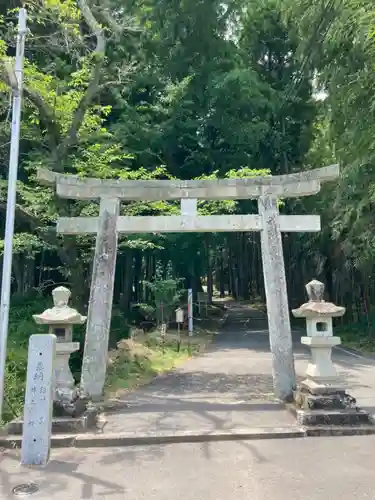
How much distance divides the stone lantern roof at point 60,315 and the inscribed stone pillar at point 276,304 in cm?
323

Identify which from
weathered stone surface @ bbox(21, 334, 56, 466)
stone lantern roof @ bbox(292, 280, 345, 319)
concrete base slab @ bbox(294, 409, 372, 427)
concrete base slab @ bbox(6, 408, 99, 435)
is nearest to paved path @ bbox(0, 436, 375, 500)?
weathered stone surface @ bbox(21, 334, 56, 466)

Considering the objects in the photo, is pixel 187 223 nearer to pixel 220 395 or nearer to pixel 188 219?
pixel 188 219

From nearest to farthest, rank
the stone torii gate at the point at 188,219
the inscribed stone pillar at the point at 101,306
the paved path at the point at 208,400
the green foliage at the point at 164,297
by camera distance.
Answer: the paved path at the point at 208,400, the inscribed stone pillar at the point at 101,306, the stone torii gate at the point at 188,219, the green foliage at the point at 164,297

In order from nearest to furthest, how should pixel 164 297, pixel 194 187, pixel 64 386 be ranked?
pixel 64 386
pixel 194 187
pixel 164 297

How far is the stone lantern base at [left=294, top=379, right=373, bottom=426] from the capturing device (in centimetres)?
590

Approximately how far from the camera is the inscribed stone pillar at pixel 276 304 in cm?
741

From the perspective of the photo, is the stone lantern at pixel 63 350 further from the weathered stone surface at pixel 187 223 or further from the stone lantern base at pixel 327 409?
the stone lantern base at pixel 327 409

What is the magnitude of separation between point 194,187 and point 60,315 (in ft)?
10.9

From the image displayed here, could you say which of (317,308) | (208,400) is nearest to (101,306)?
(208,400)

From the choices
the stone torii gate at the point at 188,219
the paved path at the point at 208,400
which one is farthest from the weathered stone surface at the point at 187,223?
the paved path at the point at 208,400

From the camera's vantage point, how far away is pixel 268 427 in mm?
5918

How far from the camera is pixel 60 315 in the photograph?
6383mm

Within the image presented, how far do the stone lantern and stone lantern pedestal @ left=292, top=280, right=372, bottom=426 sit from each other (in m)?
3.11

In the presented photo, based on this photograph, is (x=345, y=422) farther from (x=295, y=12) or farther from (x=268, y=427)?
(x=295, y=12)
